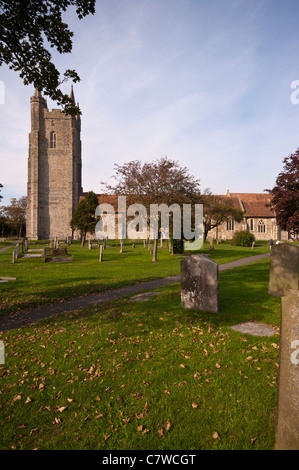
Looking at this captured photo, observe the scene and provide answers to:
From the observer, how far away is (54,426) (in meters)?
3.21

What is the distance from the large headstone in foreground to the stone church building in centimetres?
4766

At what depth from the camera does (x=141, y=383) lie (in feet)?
13.2

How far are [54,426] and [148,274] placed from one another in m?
11.4

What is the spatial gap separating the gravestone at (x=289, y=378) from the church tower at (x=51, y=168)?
180 ft

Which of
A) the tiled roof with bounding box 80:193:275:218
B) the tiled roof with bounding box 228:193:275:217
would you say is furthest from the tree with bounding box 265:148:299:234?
the tiled roof with bounding box 228:193:275:217

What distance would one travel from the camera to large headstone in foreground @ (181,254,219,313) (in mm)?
6895

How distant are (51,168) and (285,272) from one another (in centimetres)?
5499

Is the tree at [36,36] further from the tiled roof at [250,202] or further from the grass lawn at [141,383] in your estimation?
the tiled roof at [250,202]

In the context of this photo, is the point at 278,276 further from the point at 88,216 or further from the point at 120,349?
the point at 88,216

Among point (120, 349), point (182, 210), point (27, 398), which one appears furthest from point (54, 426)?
point (182, 210)

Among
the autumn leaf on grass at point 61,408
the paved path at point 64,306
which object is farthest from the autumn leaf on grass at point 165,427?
the paved path at point 64,306

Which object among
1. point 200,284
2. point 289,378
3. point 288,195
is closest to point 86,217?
point 288,195

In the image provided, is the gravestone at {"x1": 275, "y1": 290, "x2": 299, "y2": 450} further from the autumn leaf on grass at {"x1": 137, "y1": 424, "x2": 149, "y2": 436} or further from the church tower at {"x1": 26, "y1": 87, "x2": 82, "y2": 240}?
the church tower at {"x1": 26, "y1": 87, "x2": 82, "y2": 240}

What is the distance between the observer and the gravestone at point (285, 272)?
884 centimetres
